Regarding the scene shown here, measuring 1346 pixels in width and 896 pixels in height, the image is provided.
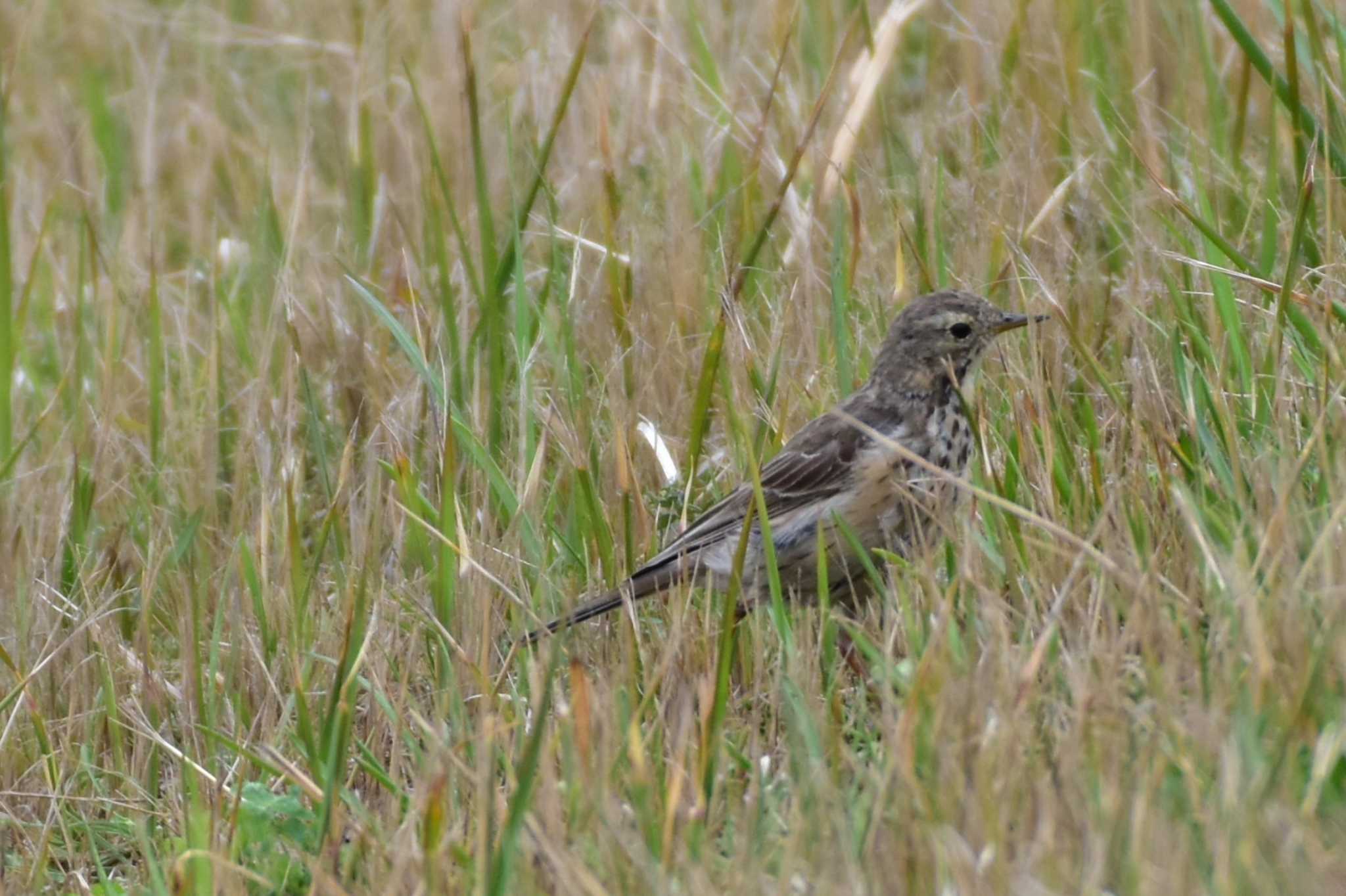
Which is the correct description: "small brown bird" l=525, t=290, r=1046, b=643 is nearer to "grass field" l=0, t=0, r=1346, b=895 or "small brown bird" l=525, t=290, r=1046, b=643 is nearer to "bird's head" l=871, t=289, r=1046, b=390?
"bird's head" l=871, t=289, r=1046, b=390

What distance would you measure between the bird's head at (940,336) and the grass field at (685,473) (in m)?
0.13

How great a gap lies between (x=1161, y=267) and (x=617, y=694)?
2176mm

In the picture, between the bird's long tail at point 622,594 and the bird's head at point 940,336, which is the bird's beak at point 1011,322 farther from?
the bird's long tail at point 622,594

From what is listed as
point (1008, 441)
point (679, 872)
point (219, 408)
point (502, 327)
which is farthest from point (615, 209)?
point (679, 872)

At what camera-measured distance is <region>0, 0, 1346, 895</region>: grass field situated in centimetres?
303

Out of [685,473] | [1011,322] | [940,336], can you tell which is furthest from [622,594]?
[1011,322]

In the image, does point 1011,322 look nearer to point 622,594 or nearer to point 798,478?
point 798,478

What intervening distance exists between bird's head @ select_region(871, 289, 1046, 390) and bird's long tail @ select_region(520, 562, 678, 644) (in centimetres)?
84

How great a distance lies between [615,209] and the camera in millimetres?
5844

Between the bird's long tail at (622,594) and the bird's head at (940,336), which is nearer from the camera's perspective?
the bird's long tail at (622,594)

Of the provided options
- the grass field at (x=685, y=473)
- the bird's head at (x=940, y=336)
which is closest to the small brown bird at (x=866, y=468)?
the bird's head at (x=940, y=336)

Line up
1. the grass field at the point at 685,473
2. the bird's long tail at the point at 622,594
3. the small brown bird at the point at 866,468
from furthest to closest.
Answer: the small brown bird at the point at 866,468
the bird's long tail at the point at 622,594
the grass field at the point at 685,473

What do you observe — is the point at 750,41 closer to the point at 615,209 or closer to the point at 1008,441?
the point at 615,209

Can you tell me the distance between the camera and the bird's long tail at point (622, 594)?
4.32 meters
